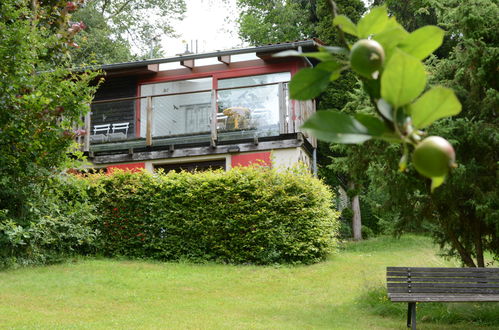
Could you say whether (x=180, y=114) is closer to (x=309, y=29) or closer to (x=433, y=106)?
(x=309, y=29)

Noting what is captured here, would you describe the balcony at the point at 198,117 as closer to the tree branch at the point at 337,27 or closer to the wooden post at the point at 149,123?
the wooden post at the point at 149,123

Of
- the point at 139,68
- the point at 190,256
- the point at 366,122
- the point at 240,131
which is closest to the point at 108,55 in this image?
the point at 139,68

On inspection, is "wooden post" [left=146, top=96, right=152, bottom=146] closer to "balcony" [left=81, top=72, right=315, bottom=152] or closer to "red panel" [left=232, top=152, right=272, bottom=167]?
"balcony" [left=81, top=72, right=315, bottom=152]

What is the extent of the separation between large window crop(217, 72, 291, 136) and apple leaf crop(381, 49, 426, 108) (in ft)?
44.1

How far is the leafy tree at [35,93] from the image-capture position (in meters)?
7.56

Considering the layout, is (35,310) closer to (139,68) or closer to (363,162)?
(363,162)

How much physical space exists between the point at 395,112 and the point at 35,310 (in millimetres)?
8126

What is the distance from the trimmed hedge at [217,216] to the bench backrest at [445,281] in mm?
4046

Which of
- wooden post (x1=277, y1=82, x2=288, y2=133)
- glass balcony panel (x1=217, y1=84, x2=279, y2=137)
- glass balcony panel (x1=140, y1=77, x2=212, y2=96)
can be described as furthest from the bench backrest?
glass balcony panel (x1=140, y1=77, x2=212, y2=96)

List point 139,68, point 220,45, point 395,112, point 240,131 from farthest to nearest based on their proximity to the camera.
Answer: point 220,45 < point 139,68 < point 240,131 < point 395,112

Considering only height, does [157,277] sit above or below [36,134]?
below

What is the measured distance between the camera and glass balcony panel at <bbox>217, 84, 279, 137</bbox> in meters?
14.1

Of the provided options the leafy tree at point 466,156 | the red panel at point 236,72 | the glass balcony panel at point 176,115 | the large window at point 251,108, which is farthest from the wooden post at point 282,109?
the leafy tree at point 466,156

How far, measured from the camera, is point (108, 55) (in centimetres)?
2348
